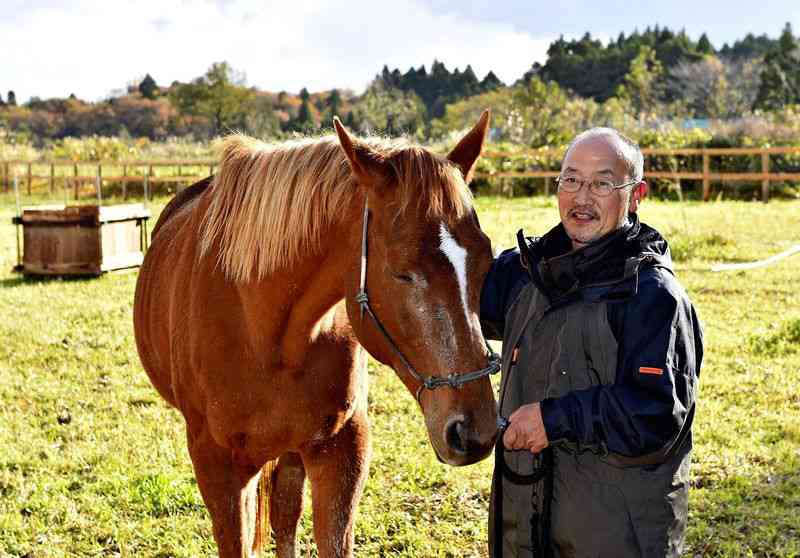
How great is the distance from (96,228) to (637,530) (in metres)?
9.46

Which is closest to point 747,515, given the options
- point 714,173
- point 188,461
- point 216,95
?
point 188,461

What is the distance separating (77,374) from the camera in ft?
20.7

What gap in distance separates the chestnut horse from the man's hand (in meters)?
0.07

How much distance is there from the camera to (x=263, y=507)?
11.2 ft

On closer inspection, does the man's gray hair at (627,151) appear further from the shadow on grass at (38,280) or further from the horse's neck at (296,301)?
the shadow on grass at (38,280)

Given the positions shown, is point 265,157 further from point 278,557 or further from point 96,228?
point 96,228

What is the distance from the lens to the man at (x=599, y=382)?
186 centimetres

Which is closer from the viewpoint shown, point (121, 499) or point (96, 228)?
point (121, 499)

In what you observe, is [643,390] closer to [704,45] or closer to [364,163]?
[364,163]

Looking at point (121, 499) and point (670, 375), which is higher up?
point (670, 375)

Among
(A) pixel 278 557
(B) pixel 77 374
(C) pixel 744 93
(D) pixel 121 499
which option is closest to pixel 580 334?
(A) pixel 278 557

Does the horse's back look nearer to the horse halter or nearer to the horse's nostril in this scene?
the horse halter

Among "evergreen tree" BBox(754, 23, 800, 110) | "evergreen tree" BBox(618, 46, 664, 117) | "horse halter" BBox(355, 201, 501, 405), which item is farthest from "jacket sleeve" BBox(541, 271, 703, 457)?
"evergreen tree" BBox(618, 46, 664, 117)

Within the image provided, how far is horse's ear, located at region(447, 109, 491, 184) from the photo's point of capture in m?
2.39
